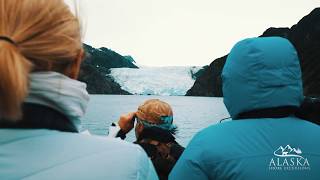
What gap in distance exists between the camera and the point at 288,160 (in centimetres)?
212

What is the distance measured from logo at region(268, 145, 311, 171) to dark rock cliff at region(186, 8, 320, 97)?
93.3 m

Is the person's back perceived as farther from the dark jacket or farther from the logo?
the dark jacket

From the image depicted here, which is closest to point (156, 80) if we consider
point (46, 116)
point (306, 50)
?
point (306, 50)

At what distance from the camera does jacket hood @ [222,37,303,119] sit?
2.19 meters

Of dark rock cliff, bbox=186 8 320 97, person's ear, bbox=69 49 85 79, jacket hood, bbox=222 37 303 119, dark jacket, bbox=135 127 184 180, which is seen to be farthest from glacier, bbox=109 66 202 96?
person's ear, bbox=69 49 85 79

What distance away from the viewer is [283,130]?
2172 millimetres

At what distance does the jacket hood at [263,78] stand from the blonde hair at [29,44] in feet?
3.49

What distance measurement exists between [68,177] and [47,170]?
55 mm

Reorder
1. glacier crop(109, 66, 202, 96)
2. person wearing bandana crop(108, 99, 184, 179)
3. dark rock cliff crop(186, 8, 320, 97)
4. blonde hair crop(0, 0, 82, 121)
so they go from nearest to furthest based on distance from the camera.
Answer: blonde hair crop(0, 0, 82, 121) < person wearing bandana crop(108, 99, 184, 179) < dark rock cliff crop(186, 8, 320, 97) < glacier crop(109, 66, 202, 96)

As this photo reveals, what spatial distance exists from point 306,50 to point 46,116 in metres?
118

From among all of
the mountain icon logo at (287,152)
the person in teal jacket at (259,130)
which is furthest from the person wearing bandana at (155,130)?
the mountain icon logo at (287,152)

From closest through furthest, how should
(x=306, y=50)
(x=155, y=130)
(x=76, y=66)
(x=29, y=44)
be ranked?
1. (x=29, y=44)
2. (x=76, y=66)
3. (x=155, y=130)
4. (x=306, y=50)

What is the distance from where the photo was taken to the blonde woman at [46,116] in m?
1.22

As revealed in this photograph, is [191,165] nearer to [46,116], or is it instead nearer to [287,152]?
[287,152]
